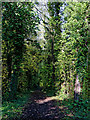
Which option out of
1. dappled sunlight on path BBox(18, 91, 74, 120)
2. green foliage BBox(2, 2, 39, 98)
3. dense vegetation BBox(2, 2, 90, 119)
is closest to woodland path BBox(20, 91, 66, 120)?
dappled sunlight on path BBox(18, 91, 74, 120)

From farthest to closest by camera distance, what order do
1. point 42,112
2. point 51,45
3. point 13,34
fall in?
point 51,45 → point 13,34 → point 42,112

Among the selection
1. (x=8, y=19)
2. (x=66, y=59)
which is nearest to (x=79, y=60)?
(x=66, y=59)

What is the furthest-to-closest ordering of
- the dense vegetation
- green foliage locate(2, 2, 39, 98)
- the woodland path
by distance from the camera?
green foliage locate(2, 2, 39, 98)
the dense vegetation
the woodland path

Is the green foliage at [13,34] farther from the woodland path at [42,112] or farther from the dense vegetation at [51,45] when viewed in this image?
the woodland path at [42,112]

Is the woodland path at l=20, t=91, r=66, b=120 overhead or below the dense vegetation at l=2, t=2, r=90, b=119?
below

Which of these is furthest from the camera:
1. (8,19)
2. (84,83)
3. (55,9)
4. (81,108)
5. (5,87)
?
(55,9)

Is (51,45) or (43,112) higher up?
(51,45)

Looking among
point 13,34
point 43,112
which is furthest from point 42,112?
point 13,34

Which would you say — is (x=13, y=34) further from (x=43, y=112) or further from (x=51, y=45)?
(x=43, y=112)

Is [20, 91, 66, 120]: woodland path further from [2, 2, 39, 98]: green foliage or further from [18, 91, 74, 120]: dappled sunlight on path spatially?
[2, 2, 39, 98]: green foliage

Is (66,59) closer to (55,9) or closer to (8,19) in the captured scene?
(8,19)

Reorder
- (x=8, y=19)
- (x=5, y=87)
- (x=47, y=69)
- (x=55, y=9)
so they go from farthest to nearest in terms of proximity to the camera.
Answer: (x=47, y=69)
(x=55, y=9)
(x=5, y=87)
(x=8, y=19)

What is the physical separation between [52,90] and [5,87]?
14.5 ft

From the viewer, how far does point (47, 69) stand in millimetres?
10789
